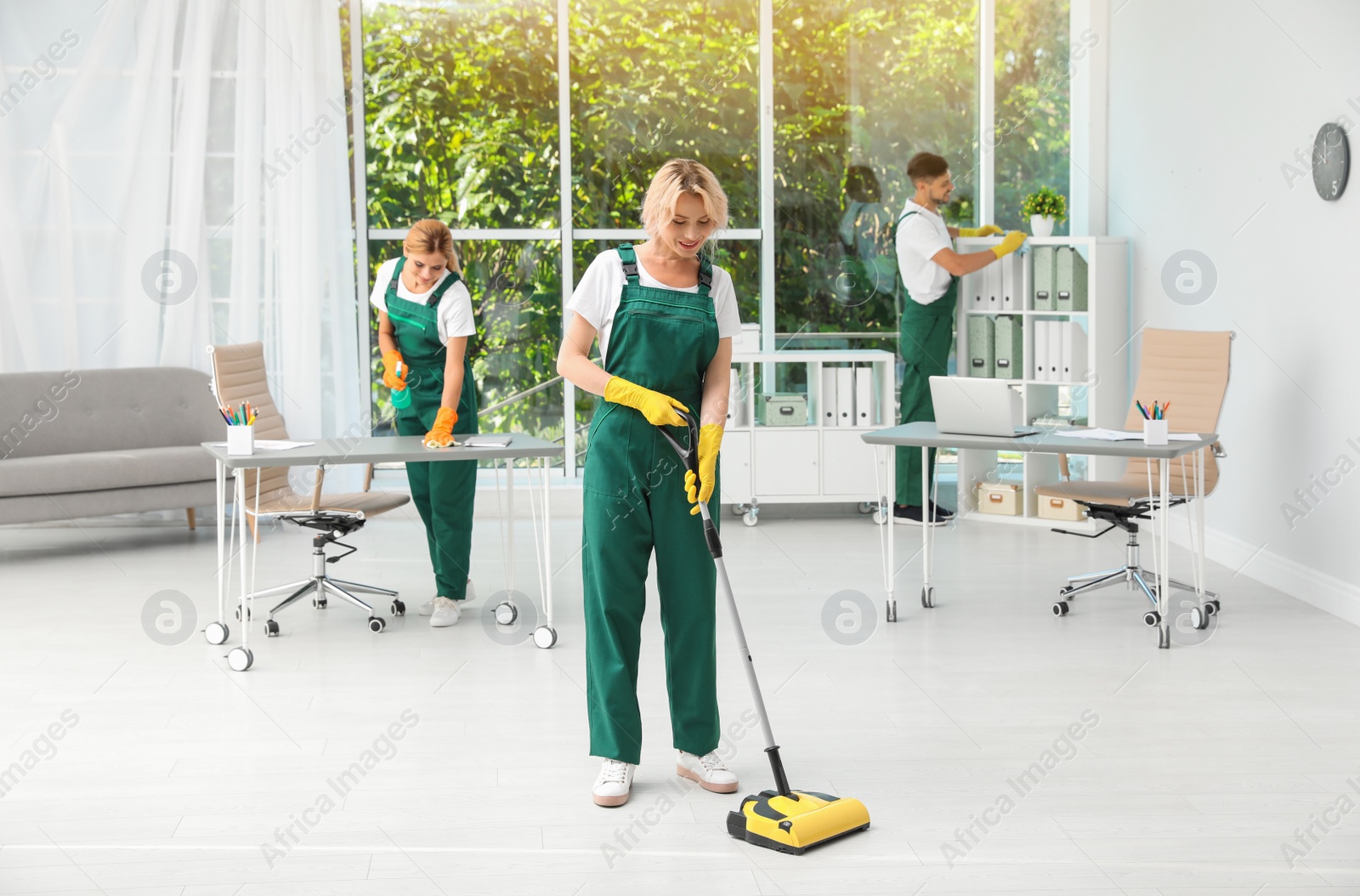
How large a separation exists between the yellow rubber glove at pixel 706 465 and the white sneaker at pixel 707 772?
641 mm

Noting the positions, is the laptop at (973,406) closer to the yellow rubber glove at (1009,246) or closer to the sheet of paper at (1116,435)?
the sheet of paper at (1116,435)

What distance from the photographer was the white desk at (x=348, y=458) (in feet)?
14.5

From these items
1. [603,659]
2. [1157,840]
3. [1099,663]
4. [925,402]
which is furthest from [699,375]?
[925,402]

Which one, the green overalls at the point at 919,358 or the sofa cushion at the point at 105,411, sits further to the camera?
the green overalls at the point at 919,358

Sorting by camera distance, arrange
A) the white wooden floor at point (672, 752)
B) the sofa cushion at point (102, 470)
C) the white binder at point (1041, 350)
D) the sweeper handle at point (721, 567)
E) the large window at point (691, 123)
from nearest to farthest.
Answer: the white wooden floor at point (672, 752)
the sweeper handle at point (721, 567)
the sofa cushion at point (102, 470)
the white binder at point (1041, 350)
the large window at point (691, 123)

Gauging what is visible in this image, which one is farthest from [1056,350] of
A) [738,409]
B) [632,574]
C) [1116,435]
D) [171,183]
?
[171,183]

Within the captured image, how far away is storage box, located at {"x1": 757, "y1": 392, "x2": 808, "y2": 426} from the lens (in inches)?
289

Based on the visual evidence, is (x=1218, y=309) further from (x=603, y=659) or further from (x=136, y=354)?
(x=136, y=354)

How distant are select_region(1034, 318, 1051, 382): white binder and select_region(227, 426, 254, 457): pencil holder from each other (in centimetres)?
429

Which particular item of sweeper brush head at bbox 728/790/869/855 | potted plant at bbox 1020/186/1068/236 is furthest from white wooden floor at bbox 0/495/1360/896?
potted plant at bbox 1020/186/1068/236

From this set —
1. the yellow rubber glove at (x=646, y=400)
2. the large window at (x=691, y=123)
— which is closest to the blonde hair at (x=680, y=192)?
the yellow rubber glove at (x=646, y=400)

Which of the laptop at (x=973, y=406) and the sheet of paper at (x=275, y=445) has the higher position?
the laptop at (x=973, y=406)

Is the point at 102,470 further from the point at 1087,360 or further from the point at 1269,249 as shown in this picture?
the point at 1269,249

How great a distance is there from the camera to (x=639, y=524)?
3.14 meters
